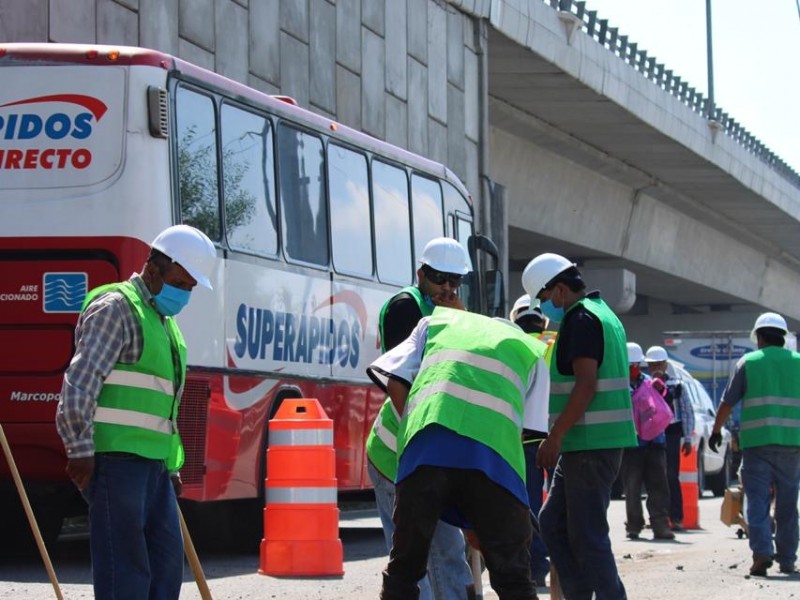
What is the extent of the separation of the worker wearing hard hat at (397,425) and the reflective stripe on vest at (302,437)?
389cm

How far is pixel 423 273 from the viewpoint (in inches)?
315

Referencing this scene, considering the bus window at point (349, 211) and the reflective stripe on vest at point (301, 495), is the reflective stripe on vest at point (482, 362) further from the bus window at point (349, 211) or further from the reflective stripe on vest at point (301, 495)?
the bus window at point (349, 211)

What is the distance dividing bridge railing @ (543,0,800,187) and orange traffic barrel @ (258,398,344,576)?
62.0ft

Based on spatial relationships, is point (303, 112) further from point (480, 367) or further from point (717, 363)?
point (717, 363)

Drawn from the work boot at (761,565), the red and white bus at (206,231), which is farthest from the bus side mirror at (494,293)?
the work boot at (761,565)

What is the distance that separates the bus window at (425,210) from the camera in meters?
16.9

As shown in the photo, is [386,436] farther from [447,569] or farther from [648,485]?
[648,485]

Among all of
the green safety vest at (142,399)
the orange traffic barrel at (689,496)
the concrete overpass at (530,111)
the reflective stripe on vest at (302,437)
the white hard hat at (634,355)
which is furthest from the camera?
the concrete overpass at (530,111)

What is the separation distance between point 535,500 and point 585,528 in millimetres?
3195

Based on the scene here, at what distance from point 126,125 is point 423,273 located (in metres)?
4.58

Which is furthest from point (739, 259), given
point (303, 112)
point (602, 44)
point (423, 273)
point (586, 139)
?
point (423, 273)

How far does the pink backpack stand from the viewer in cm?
1791

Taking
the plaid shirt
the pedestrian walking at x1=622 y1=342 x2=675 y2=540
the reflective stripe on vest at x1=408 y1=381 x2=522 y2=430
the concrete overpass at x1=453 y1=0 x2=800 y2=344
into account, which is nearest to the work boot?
the pedestrian walking at x1=622 y1=342 x2=675 y2=540

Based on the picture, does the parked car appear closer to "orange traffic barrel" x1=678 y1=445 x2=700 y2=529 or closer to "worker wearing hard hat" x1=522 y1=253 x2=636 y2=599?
"orange traffic barrel" x1=678 y1=445 x2=700 y2=529
